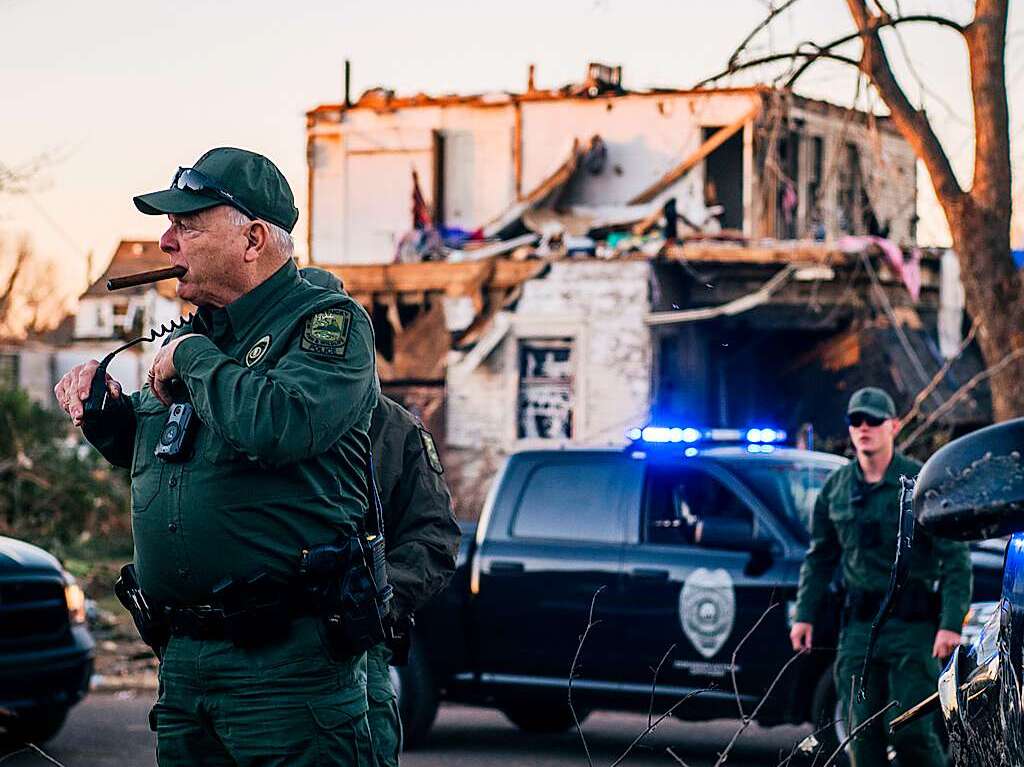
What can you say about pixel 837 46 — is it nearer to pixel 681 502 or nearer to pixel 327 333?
pixel 681 502

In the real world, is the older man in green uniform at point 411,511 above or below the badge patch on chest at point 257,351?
below

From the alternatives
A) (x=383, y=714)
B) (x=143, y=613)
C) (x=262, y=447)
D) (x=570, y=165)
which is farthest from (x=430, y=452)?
(x=570, y=165)

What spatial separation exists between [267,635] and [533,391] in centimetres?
2442

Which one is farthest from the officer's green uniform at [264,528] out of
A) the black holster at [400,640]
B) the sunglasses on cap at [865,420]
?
the sunglasses on cap at [865,420]

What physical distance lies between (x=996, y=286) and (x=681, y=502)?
3665 mm

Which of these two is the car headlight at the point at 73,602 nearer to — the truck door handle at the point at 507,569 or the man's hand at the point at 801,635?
the truck door handle at the point at 507,569

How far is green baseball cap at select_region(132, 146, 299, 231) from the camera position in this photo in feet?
11.7

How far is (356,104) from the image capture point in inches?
1332

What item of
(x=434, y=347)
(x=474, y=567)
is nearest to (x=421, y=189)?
(x=434, y=347)

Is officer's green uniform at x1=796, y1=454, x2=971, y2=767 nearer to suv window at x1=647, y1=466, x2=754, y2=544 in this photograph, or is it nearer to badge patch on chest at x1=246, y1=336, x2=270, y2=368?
suv window at x1=647, y1=466, x2=754, y2=544

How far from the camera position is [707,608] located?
8.70 m

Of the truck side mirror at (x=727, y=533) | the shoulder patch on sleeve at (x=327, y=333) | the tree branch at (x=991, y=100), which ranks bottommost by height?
the truck side mirror at (x=727, y=533)

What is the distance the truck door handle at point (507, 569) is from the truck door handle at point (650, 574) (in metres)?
0.67

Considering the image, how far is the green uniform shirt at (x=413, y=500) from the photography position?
470cm
